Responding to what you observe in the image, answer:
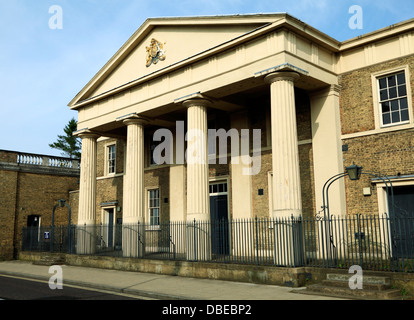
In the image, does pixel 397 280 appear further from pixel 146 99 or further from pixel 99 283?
pixel 146 99

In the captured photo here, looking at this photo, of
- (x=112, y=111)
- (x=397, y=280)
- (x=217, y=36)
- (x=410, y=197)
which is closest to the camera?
(x=397, y=280)

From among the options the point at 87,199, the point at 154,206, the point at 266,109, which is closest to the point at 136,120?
the point at 87,199

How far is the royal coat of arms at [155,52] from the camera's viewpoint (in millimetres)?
17922

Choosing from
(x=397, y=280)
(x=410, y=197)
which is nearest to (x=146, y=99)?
(x=410, y=197)

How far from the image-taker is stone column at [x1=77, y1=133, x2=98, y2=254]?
794 inches

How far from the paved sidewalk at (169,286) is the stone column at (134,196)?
56.1 inches

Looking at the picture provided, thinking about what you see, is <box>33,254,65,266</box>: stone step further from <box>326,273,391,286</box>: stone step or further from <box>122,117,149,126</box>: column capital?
<box>326,273,391,286</box>: stone step

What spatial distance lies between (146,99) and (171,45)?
2537 mm

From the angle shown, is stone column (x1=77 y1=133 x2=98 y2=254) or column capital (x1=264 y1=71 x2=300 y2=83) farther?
stone column (x1=77 y1=133 x2=98 y2=254)

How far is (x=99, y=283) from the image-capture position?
44.1 ft

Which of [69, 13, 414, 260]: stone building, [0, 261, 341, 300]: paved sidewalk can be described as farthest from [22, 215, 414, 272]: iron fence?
[0, 261, 341, 300]: paved sidewalk

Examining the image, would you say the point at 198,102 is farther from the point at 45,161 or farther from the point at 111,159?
the point at 45,161

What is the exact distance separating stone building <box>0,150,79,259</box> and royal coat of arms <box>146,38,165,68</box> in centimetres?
1234

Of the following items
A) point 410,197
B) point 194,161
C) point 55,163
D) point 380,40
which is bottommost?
point 410,197
